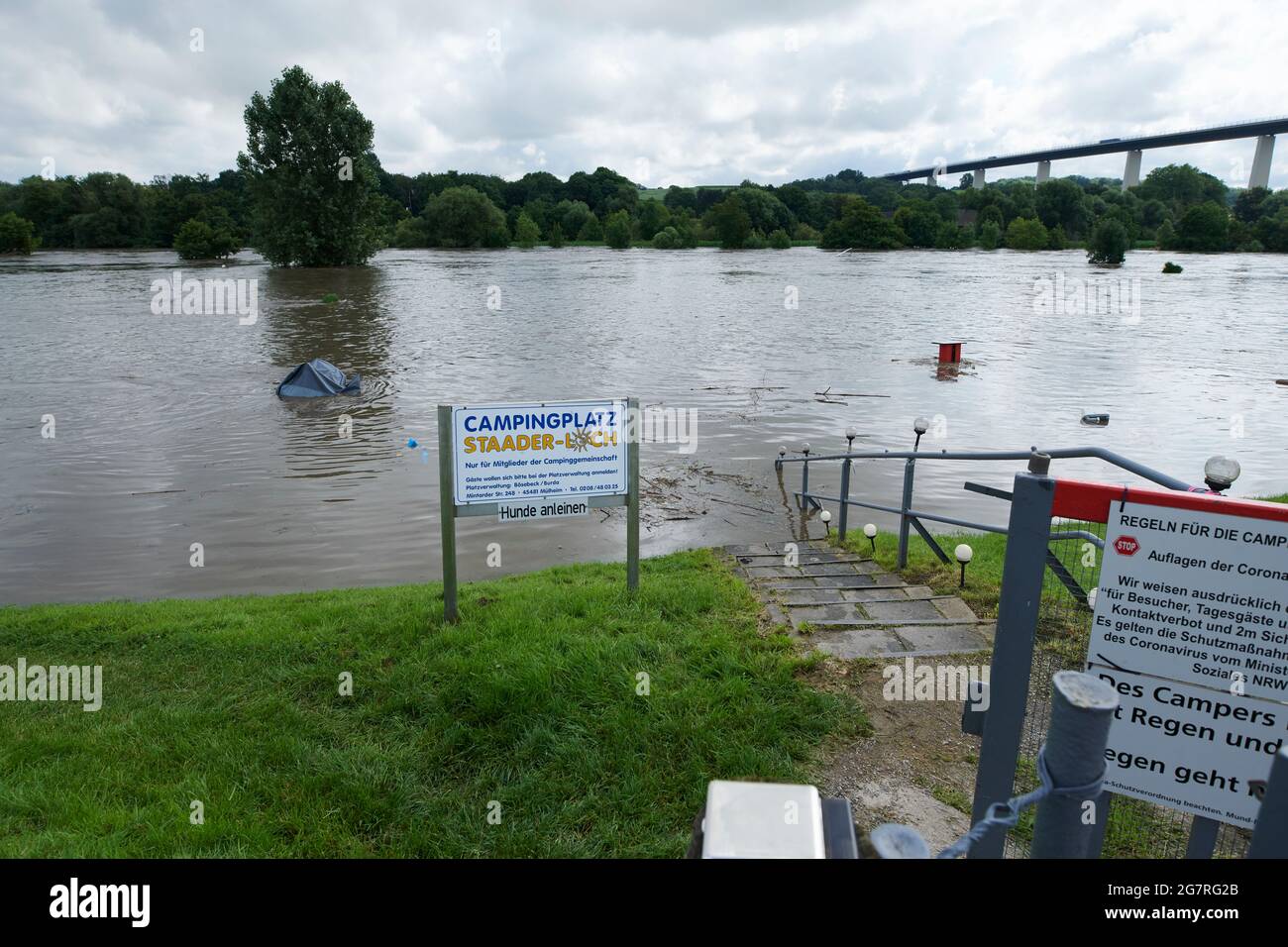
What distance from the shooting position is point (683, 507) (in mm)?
14367

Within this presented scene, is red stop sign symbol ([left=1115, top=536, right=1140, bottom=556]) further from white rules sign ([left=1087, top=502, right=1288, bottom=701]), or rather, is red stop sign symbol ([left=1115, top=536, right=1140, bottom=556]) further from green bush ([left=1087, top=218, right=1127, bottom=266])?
green bush ([left=1087, top=218, right=1127, bottom=266])

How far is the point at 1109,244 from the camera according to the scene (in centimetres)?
9525

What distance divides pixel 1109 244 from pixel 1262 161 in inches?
2380

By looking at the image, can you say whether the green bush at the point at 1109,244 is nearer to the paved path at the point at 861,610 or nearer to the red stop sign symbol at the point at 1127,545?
the paved path at the point at 861,610

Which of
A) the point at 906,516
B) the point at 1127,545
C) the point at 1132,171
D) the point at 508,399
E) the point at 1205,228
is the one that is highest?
the point at 1132,171

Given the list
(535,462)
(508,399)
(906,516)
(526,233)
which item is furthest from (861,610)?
(526,233)

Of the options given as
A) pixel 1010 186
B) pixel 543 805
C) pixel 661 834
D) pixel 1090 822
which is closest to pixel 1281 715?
pixel 1090 822

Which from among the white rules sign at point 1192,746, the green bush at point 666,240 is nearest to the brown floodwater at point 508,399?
the white rules sign at point 1192,746

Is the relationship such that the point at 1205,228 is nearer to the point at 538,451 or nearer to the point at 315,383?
the point at 315,383

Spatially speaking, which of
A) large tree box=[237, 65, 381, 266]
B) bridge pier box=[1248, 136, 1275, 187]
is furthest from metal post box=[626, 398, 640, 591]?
bridge pier box=[1248, 136, 1275, 187]

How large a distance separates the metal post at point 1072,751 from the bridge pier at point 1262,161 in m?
163

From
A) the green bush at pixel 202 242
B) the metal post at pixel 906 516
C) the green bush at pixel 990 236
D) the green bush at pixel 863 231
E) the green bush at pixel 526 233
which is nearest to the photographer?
the metal post at pixel 906 516

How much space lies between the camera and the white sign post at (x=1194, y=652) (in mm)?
2420
